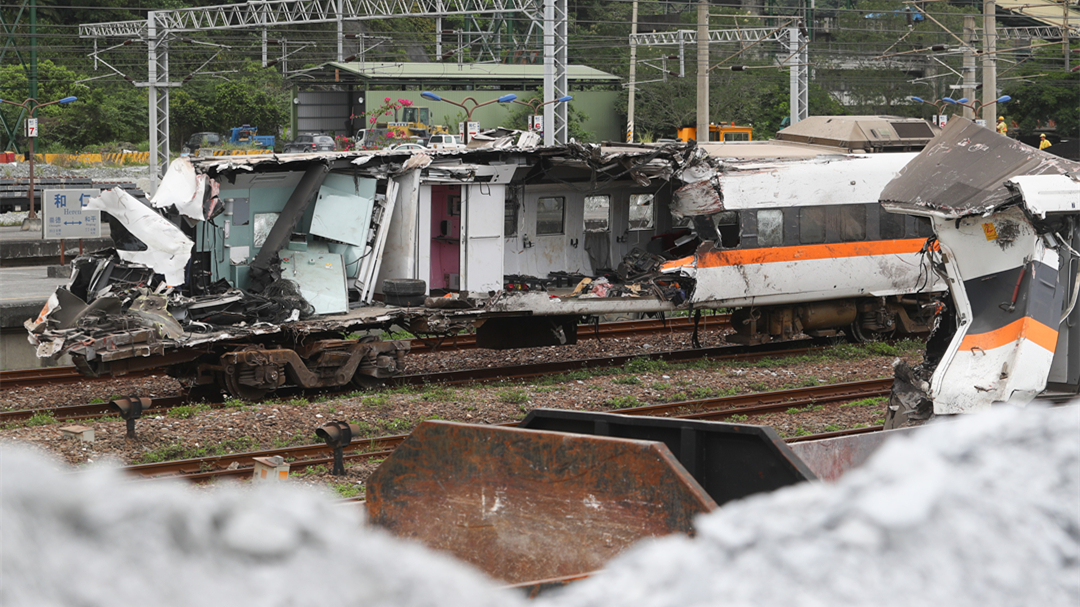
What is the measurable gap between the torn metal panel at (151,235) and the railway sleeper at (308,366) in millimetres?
1472

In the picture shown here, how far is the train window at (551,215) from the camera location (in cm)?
1927

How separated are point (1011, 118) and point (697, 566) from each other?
60.6 meters

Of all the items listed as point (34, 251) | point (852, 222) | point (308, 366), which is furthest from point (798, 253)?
point (34, 251)

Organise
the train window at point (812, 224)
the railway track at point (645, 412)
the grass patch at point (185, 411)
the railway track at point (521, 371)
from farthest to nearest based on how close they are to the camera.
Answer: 1. the train window at point (812, 224)
2. the railway track at point (521, 371)
3. the grass patch at point (185, 411)
4. the railway track at point (645, 412)

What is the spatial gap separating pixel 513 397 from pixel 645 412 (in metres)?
1.85

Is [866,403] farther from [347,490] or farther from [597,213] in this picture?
[347,490]

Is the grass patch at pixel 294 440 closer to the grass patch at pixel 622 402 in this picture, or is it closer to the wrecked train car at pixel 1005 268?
the grass patch at pixel 622 402

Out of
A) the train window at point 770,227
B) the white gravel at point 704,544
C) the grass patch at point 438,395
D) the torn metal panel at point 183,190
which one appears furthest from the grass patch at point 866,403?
the white gravel at point 704,544

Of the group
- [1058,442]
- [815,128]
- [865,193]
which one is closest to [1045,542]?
[1058,442]

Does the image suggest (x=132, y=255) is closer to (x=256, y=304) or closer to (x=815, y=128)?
(x=256, y=304)

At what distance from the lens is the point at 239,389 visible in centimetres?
1496

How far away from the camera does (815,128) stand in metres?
19.9

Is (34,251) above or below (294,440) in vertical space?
above

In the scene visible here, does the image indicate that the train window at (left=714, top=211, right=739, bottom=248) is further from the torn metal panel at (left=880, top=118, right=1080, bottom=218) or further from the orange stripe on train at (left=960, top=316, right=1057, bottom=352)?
the orange stripe on train at (left=960, top=316, right=1057, bottom=352)
